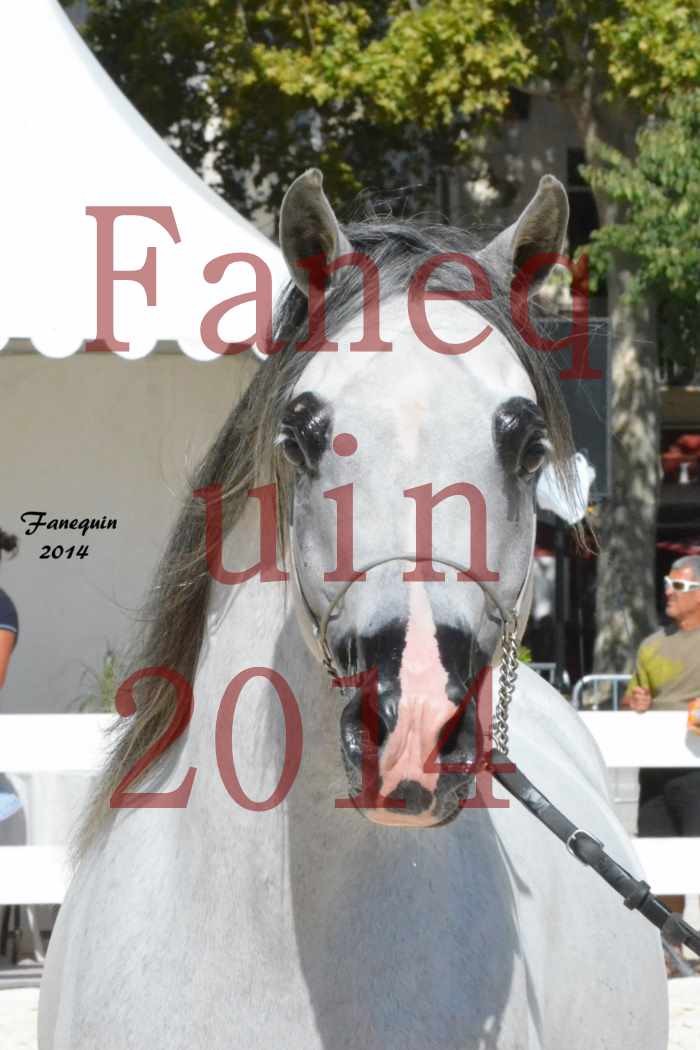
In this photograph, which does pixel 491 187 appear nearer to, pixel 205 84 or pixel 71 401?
pixel 205 84

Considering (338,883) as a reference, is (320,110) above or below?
above

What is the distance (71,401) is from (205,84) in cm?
808

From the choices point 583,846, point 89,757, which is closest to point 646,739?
point 89,757

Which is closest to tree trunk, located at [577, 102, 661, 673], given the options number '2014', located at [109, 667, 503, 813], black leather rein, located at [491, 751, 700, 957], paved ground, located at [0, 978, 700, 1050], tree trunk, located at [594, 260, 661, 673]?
tree trunk, located at [594, 260, 661, 673]

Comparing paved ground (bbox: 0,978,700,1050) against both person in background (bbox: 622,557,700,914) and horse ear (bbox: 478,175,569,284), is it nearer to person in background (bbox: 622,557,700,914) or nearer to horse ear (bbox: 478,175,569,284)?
person in background (bbox: 622,557,700,914)

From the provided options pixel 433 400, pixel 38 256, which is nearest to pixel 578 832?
pixel 433 400

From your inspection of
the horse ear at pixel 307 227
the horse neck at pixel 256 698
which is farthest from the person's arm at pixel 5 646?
the horse ear at pixel 307 227

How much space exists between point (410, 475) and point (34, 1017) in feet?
12.5

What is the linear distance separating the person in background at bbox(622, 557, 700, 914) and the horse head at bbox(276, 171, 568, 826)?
425cm

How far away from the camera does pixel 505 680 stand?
203 cm

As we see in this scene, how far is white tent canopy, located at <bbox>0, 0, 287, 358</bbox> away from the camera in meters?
6.42

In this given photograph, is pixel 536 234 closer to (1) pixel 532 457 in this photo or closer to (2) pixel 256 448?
(1) pixel 532 457

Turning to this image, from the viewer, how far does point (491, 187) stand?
17.3 metres

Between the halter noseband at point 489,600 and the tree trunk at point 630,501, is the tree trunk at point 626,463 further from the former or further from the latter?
the halter noseband at point 489,600
